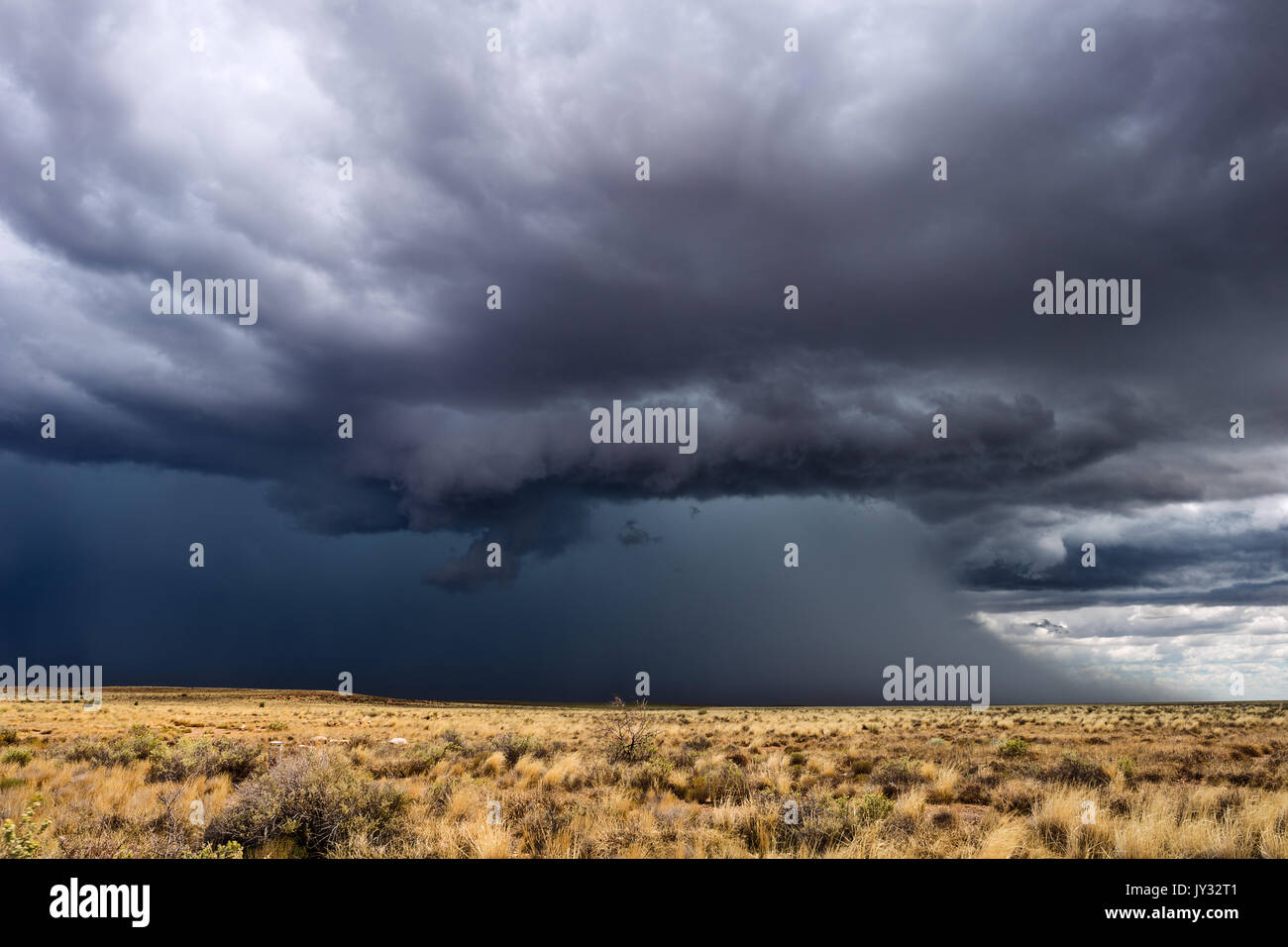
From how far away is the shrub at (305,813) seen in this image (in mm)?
9461

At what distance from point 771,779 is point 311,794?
381 inches

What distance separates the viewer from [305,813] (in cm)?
975

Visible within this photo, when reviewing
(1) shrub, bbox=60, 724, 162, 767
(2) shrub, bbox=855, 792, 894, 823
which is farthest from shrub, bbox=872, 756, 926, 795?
(1) shrub, bbox=60, 724, 162, 767

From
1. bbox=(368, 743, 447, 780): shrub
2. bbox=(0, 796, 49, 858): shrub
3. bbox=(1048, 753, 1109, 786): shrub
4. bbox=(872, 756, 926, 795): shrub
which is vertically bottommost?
bbox=(368, 743, 447, 780): shrub

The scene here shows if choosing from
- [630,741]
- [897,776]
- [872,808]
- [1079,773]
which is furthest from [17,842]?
[1079,773]

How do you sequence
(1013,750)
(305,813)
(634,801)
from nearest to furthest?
(305,813)
(634,801)
(1013,750)

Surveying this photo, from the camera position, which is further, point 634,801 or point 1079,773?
point 1079,773

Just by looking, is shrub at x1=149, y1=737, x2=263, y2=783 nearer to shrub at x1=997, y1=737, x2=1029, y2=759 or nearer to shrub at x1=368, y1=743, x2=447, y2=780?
shrub at x1=368, y1=743, x2=447, y2=780

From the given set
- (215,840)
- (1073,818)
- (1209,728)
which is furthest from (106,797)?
(1209,728)

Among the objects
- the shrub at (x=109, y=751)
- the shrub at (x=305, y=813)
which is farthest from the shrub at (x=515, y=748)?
the shrub at (x=109, y=751)

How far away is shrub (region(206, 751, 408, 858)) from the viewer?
946 centimetres

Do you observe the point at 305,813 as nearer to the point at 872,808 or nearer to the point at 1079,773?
the point at 872,808
